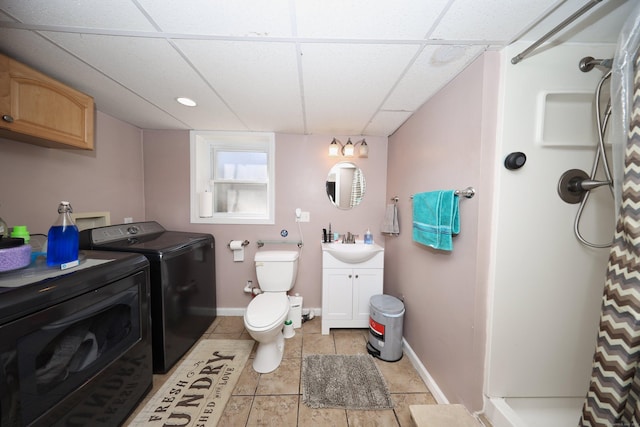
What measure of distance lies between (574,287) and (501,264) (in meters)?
0.39

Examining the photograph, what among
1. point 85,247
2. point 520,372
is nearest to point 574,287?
point 520,372

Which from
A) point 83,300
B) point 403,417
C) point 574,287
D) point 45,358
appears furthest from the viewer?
point 403,417

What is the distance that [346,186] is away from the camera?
7.68 ft

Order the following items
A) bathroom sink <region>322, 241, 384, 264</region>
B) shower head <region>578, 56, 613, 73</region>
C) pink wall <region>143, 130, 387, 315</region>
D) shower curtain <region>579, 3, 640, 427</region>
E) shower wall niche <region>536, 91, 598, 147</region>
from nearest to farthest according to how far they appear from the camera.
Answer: shower curtain <region>579, 3, 640, 427</region> < shower head <region>578, 56, 613, 73</region> < shower wall niche <region>536, 91, 598, 147</region> < bathroom sink <region>322, 241, 384, 264</region> < pink wall <region>143, 130, 387, 315</region>

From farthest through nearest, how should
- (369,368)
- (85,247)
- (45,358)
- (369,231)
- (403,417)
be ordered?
(369,231)
(369,368)
(85,247)
(403,417)
(45,358)

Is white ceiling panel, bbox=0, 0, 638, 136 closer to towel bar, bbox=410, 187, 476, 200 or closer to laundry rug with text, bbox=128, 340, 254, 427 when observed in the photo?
towel bar, bbox=410, 187, 476, 200

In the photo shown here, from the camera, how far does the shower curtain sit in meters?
0.67

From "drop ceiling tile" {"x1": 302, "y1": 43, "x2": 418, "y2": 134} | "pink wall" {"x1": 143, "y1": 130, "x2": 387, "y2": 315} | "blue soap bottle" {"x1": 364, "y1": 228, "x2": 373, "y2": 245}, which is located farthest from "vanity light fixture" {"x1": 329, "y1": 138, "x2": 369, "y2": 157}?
"blue soap bottle" {"x1": 364, "y1": 228, "x2": 373, "y2": 245}

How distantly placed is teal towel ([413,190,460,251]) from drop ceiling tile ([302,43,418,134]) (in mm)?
788

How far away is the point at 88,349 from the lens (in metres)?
1.00

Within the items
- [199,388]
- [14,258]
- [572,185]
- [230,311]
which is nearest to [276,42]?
[14,258]

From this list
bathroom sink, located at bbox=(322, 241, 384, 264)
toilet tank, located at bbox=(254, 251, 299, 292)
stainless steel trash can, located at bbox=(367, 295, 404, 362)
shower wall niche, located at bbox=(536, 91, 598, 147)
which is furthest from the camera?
toilet tank, located at bbox=(254, 251, 299, 292)

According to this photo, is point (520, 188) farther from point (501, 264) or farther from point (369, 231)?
point (369, 231)

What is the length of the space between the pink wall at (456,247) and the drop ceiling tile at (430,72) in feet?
0.20
